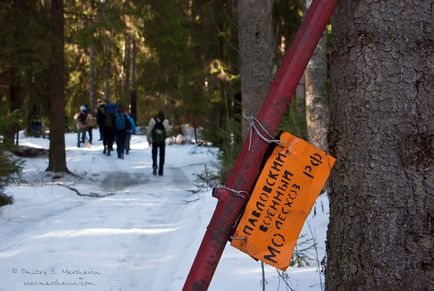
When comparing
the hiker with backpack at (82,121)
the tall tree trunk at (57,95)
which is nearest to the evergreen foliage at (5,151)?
the tall tree trunk at (57,95)

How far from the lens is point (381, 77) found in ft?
7.57

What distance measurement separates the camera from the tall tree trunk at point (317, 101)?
8.88m

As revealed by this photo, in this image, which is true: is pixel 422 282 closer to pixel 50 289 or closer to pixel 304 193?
pixel 304 193

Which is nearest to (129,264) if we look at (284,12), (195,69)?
(284,12)

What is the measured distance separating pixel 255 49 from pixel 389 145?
7.32 m

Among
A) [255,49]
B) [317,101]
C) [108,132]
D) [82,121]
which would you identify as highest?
[255,49]

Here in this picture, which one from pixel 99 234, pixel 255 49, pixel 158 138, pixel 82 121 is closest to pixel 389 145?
pixel 99 234

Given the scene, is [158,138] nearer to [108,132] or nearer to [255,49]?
[108,132]

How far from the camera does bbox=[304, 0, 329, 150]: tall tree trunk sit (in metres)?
8.88

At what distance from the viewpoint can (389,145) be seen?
2.29 metres

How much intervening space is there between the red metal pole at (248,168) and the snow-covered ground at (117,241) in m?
1.89

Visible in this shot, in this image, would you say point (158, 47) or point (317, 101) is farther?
point (158, 47)

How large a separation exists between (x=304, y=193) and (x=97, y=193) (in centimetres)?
1024

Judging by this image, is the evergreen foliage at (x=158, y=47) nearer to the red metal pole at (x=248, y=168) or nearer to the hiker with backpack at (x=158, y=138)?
the hiker with backpack at (x=158, y=138)
